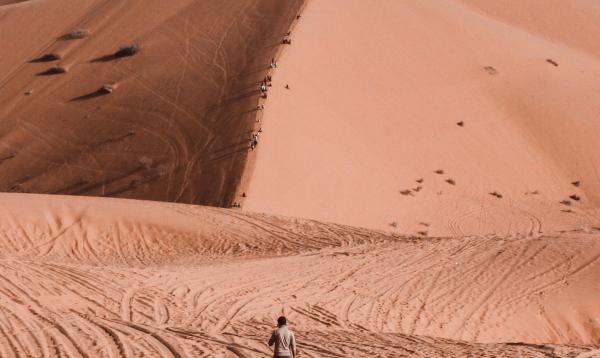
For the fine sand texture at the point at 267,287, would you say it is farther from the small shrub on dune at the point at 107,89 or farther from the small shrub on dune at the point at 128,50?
the small shrub on dune at the point at 128,50

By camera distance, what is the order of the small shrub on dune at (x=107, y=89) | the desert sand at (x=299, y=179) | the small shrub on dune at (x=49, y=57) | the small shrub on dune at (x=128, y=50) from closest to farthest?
the desert sand at (x=299, y=179)
the small shrub on dune at (x=107, y=89)
the small shrub on dune at (x=128, y=50)
the small shrub on dune at (x=49, y=57)

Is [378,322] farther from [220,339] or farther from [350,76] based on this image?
[350,76]

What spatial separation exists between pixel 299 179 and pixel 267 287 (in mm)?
11614

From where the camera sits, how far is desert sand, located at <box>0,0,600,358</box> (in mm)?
13141

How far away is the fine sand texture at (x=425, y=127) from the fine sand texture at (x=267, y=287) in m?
4.36

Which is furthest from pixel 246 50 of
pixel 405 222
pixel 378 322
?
pixel 378 322

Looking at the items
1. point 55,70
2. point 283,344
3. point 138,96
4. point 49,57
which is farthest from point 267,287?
point 49,57

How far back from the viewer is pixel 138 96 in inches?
1319

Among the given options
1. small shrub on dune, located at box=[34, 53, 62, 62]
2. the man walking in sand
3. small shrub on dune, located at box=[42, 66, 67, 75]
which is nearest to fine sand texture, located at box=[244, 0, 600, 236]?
small shrub on dune, located at box=[42, 66, 67, 75]

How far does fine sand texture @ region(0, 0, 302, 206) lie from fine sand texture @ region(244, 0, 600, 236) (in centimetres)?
152

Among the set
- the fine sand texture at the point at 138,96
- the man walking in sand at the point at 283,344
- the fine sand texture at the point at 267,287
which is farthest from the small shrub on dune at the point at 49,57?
the man walking in sand at the point at 283,344

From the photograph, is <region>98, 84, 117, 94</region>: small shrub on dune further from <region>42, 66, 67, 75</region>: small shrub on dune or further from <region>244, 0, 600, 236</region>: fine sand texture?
<region>244, 0, 600, 236</region>: fine sand texture

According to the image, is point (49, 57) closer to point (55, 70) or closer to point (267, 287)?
point (55, 70)

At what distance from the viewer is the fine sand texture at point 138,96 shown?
28172mm
